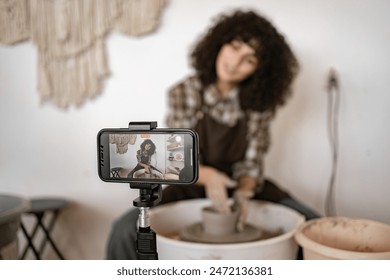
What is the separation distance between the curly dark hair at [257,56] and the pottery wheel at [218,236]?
0.42 m

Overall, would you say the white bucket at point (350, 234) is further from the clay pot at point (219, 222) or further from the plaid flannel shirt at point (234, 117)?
the plaid flannel shirt at point (234, 117)

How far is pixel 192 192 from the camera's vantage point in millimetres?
1299

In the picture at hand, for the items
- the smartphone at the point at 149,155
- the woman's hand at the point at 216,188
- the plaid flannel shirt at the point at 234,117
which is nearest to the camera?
the smartphone at the point at 149,155

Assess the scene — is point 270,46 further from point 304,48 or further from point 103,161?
point 103,161

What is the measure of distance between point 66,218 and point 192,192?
400mm

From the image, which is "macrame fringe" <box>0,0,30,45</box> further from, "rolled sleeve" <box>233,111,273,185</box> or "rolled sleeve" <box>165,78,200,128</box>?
"rolled sleeve" <box>233,111,273,185</box>

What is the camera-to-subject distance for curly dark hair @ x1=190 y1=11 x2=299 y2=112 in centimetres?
118

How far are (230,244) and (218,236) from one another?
11cm

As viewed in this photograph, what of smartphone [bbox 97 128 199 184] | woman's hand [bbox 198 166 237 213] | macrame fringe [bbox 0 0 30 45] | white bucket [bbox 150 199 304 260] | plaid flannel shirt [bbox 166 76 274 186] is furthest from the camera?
plaid flannel shirt [bbox 166 76 274 186]

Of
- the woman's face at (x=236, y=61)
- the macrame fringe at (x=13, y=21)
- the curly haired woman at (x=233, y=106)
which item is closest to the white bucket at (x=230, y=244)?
the curly haired woman at (x=233, y=106)

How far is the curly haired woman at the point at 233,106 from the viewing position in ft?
3.86

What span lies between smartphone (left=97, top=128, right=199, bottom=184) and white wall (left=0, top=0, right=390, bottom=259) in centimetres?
44

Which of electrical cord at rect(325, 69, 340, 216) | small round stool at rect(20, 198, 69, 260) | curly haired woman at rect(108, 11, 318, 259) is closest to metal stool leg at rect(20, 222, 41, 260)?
small round stool at rect(20, 198, 69, 260)
